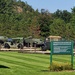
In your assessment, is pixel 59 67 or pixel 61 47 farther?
pixel 61 47

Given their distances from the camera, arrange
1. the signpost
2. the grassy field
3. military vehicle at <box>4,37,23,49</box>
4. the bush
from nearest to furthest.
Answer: the grassy field → the bush → the signpost → military vehicle at <box>4,37,23,49</box>

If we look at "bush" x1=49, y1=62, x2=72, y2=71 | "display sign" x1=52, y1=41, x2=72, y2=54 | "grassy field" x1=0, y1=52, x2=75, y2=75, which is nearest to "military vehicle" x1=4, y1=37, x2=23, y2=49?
"grassy field" x1=0, y1=52, x2=75, y2=75

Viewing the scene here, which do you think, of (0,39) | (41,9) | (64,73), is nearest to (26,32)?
(0,39)

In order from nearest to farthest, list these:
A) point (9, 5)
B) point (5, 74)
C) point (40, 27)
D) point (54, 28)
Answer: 1. point (5, 74)
2. point (54, 28)
3. point (40, 27)
4. point (9, 5)

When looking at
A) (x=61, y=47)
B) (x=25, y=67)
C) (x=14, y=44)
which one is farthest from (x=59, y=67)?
(x=14, y=44)

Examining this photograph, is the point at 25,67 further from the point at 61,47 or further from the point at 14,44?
the point at 14,44

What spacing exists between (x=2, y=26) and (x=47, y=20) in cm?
2734

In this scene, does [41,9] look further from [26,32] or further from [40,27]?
[26,32]

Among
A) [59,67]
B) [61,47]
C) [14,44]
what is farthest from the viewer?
[14,44]

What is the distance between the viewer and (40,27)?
113375mm

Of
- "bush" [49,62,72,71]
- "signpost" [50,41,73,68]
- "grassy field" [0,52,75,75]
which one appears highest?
"signpost" [50,41,73,68]

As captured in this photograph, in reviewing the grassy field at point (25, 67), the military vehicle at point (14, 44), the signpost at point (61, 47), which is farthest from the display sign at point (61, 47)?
the military vehicle at point (14, 44)

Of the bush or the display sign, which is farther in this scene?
the display sign

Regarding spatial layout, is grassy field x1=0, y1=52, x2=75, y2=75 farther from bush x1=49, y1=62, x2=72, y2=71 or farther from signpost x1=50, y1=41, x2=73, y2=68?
signpost x1=50, y1=41, x2=73, y2=68
